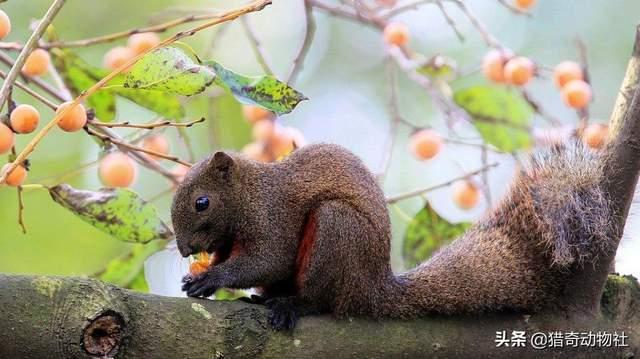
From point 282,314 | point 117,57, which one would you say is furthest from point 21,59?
point 117,57

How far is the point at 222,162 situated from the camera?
9.51 ft

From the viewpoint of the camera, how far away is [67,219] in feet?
14.3

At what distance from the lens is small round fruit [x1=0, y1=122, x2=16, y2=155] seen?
2.09 m

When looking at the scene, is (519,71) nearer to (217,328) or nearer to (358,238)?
(358,238)

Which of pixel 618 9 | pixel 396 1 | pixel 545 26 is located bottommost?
pixel 396 1

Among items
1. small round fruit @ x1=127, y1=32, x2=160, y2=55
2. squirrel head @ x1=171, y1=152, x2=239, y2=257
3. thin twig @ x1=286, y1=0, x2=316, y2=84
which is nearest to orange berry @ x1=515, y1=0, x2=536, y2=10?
thin twig @ x1=286, y1=0, x2=316, y2=84

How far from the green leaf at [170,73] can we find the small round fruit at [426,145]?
40.8 inches

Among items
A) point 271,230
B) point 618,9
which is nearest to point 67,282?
point 271,230

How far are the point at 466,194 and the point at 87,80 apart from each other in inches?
46.8

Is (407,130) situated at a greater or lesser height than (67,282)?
greater

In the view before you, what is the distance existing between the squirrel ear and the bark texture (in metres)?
0.70

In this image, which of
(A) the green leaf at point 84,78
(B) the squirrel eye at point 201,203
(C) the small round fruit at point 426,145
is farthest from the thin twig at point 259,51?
(C) the small round fruit at point 426,145

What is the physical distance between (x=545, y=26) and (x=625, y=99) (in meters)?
4.31

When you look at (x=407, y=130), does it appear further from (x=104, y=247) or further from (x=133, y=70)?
(x=104, y=247)
